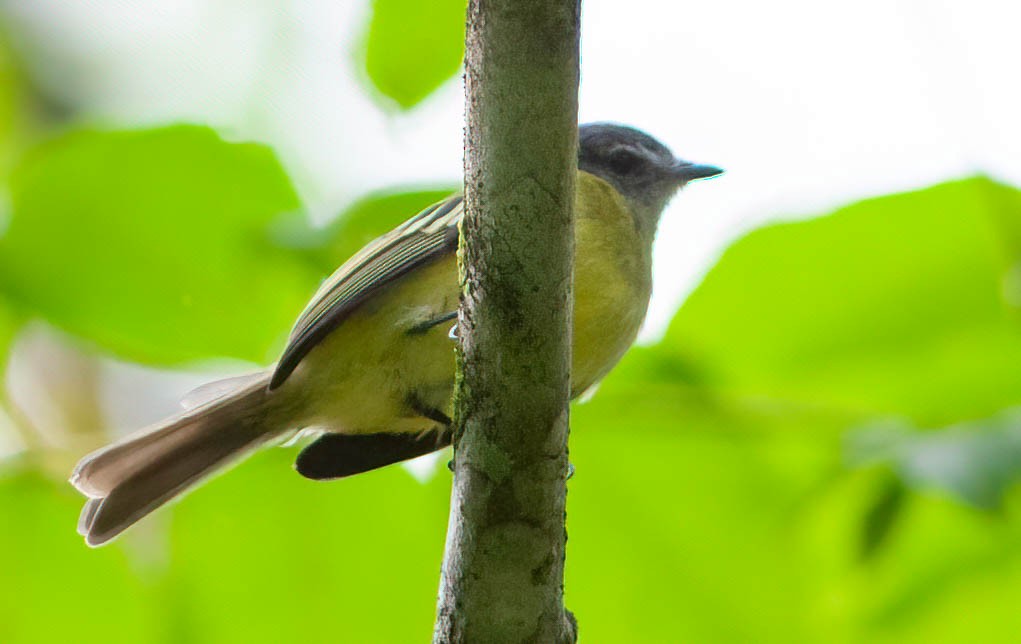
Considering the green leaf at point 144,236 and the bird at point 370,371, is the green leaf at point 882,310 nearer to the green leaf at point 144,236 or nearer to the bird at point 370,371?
the bird at point 370,371

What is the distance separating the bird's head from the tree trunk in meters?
2.29

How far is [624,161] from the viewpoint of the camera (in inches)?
179

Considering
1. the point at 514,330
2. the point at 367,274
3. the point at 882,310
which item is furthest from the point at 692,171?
the point at 514,330

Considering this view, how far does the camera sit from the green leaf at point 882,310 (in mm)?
2920

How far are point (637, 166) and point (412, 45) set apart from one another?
213cm

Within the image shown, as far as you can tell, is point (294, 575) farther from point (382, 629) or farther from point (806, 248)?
point (806, 248)

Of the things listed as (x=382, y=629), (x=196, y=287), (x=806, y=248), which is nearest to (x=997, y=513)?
(x=806, y=248)

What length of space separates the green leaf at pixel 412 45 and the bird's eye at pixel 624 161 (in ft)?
6.62

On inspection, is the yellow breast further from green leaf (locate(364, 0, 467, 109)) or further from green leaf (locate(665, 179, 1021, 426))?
green leaf (locate(364, 0, 467, 109))

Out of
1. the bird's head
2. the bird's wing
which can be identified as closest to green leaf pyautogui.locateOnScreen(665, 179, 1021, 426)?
the bird's wing

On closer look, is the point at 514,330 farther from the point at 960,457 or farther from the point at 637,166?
the point at 637,166

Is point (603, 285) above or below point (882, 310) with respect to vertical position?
above

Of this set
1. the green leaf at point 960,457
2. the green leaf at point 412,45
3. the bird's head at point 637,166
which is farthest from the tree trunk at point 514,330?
the bird's head at point 637,166

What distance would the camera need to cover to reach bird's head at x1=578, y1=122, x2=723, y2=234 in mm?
4438
